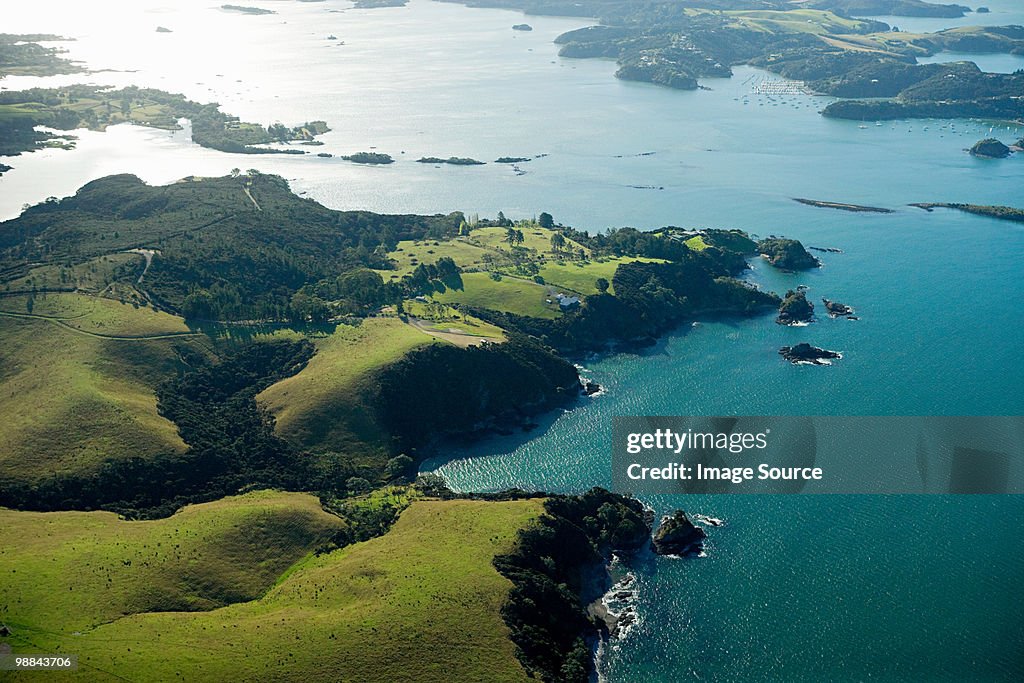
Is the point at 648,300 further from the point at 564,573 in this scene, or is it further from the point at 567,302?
the point at 564,573

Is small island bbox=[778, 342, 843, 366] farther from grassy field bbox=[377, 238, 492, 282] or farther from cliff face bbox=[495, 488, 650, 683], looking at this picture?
grassy field bbox=[377, 238, 492, 282]

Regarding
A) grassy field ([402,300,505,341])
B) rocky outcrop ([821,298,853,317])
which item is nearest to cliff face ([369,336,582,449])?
grassy field ([402,300,505,341])

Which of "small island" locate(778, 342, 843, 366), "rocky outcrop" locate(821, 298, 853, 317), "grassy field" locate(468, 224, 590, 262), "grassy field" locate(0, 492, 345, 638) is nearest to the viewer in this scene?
"grassy field" locate(0, 492, 345, 638)

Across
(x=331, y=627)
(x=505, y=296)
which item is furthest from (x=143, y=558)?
(x=505, y=296)

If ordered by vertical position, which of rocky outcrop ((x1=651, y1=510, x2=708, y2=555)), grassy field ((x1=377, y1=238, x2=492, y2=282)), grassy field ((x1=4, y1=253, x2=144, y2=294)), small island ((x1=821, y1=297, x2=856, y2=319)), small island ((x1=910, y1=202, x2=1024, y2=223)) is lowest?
rocky outcrop ((x1=651, y1=510, x2=708, y2=555))

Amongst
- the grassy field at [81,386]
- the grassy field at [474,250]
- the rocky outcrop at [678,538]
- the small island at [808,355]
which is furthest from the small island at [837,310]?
the grassy field at [81,386]
